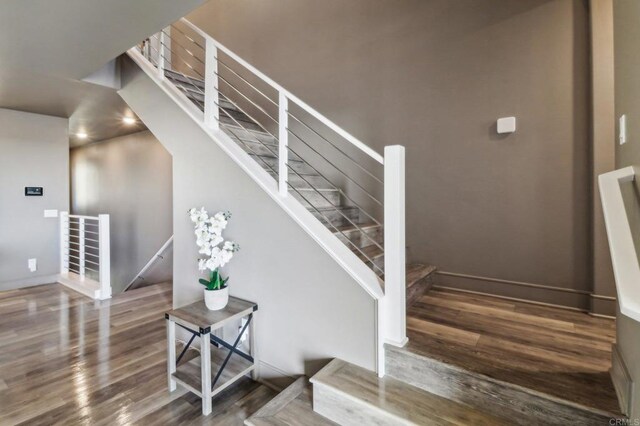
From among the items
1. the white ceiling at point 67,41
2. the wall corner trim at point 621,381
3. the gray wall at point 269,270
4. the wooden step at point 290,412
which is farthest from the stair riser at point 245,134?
the wall corner trim at point 621,381

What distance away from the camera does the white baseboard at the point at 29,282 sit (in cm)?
409

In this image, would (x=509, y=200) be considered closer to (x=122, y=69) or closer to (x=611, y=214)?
(x=611, y=214)

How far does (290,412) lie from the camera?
5.28 feet

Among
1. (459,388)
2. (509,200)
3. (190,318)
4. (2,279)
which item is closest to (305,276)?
(190,318)

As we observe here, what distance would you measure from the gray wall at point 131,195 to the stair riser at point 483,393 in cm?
409

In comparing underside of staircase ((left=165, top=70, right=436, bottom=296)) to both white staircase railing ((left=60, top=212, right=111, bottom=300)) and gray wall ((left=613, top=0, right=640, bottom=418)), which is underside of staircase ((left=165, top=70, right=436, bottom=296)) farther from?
white staircase railing ((left=60, top=212, right=111, bottom=300))

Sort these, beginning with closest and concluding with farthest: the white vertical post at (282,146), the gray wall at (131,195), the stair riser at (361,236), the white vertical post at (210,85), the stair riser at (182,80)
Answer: the white vertical post at (282,146)
the stair riser at (361,236)
the white vertical post at (210,85)
the stair riser at (182,80)
the gray wall at (131,195)

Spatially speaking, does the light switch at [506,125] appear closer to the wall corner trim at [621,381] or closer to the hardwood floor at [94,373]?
the wall corner trim at [621,381]

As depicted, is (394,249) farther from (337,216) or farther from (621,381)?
(337,216)

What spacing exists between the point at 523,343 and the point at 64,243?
18.4 ft

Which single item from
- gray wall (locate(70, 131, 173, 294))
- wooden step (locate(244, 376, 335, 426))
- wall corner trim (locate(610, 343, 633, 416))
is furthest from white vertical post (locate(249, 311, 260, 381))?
gray wall (locate(70, 131, 173, 294))

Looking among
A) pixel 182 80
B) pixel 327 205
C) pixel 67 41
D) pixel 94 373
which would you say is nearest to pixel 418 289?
pixel 327 205

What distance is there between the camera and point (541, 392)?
1273 mm

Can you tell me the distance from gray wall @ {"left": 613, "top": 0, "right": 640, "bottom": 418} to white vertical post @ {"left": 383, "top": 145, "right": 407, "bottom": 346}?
2.88 feet
